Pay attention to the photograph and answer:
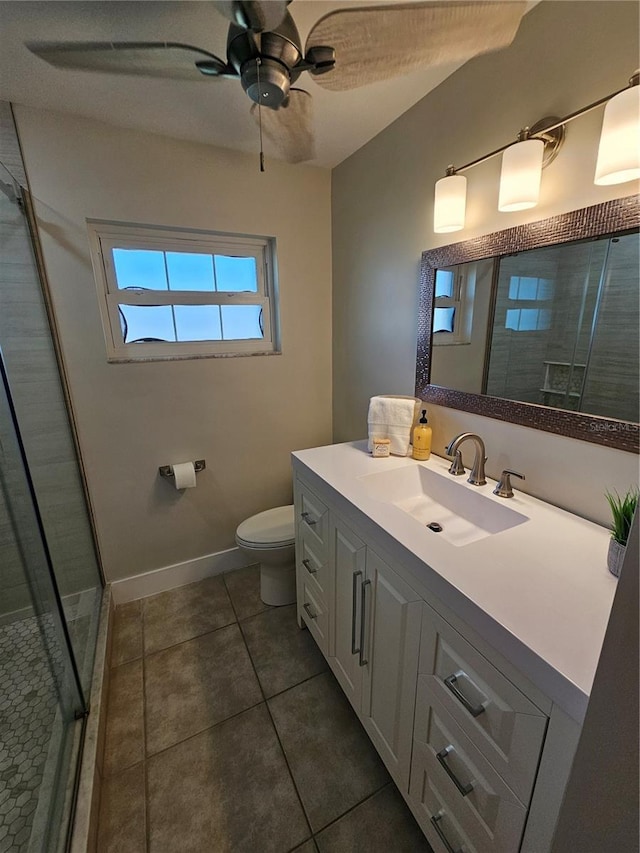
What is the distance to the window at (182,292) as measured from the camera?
68.8 inches

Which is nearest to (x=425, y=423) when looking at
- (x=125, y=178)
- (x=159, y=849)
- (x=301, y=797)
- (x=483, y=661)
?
(x=483, y=661)

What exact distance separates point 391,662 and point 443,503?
0.58 meters

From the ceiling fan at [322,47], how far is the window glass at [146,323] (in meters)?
0.98

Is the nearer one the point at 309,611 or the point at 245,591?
the point at 309,611

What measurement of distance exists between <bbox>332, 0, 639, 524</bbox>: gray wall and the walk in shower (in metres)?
1.48

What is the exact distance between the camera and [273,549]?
1769mm

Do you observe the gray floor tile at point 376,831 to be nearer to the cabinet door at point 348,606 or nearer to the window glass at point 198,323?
the cabinet door at point 348,606

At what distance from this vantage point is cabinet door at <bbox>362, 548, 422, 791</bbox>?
3.07 feet

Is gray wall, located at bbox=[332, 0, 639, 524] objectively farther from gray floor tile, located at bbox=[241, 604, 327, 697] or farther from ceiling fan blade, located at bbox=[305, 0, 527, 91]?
gray floor tile, located at bbox=[241, 604, 327, 697]

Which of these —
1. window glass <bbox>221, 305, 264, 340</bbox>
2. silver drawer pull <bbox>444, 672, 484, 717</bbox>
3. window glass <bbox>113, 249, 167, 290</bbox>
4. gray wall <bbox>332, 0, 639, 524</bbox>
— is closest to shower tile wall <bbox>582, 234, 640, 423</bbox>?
gray wall <bbox>332, 0, 639, 524</bbox>

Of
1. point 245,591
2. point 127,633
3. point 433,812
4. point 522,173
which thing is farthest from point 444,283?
point 127,633

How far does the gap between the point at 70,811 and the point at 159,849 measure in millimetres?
281

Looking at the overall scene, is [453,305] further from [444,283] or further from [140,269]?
[140,269]

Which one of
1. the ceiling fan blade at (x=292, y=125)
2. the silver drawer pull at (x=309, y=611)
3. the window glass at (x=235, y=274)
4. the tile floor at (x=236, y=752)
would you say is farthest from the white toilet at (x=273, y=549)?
the ceiling fan blade at (x=292, y=125)
